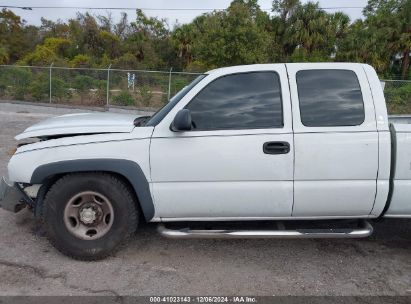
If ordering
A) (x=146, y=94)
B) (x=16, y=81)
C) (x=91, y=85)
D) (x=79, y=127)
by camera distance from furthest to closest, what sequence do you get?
(x=16, y=81), (x=91, y=85), (x=146, y=94), (x=79, y=127)

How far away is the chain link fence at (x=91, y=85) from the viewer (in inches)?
683

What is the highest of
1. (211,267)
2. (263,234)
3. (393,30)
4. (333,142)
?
(393,30)

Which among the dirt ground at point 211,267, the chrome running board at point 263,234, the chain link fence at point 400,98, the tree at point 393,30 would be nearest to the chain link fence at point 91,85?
the chain link fence at point 400,98

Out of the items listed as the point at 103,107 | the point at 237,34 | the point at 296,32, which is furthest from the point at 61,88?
the point at 296,32

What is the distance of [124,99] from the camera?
17.7m

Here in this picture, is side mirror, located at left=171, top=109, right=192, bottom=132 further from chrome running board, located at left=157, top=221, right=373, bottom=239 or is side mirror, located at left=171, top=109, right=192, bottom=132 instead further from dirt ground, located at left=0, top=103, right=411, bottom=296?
dirt ground, located at left=0, top=103, right=411, bottom=296

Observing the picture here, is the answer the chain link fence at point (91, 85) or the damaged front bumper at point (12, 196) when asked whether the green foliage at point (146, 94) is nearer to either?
the chain link fence at point (91, 85)

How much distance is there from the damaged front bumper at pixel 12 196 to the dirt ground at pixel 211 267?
43 centimetres

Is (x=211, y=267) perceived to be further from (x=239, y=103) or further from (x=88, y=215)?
(x=239, y=103)

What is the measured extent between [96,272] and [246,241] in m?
1.61

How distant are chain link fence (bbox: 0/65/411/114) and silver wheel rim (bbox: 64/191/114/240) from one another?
1352cm

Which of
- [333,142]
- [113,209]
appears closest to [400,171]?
[333,142]

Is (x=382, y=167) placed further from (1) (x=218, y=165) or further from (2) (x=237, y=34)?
(2) (x=237, y=34)

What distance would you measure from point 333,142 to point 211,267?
5.29 feet
